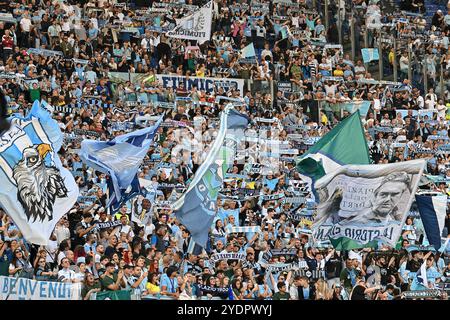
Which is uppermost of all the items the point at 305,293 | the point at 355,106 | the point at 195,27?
the point at 195,27

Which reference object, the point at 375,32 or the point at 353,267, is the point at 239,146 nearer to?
the point at 353,267

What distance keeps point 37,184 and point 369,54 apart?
12.9m

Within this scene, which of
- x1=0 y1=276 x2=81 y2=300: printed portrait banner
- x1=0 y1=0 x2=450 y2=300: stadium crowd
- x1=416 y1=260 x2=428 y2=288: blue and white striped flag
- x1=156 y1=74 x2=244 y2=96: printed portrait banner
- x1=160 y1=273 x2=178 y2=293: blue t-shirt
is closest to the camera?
x1=0 y1=276 x2=81 y2=300: printed portrait banner

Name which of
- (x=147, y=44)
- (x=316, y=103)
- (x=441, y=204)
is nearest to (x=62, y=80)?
(x=147, y=44)

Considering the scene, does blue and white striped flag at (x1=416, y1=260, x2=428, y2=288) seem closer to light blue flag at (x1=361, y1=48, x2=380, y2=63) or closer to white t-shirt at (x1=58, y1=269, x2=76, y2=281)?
A: white t-shirt at (x1=58, y1=269, x2=76, y2=281)

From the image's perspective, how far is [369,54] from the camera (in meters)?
32.7

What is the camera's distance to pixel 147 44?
29.9 metres

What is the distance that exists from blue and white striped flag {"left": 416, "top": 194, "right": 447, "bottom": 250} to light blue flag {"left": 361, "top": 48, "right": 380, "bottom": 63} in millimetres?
8132

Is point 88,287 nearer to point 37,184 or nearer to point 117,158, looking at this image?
point 37,184

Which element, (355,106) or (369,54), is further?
(369,54)

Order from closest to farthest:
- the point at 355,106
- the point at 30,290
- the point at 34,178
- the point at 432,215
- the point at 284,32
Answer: the point at 30,290
the point at 34,178
the point at 432,215
the point at 355,106
the point at 284,32

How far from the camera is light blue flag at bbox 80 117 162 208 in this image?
2306cm

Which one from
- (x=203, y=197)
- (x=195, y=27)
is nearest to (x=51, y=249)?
(x=203, y=197)

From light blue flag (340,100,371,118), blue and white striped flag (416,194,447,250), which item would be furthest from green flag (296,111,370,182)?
light blue flag (340,100,371,118)
